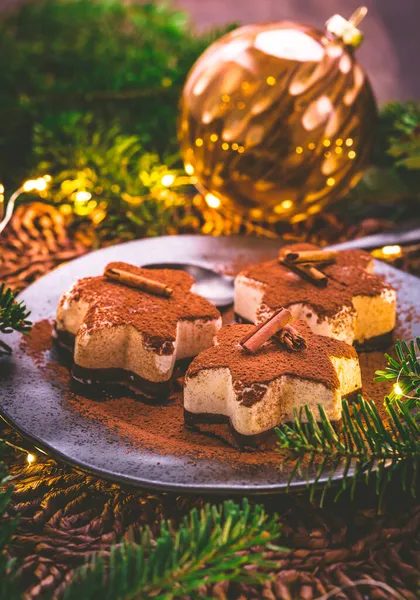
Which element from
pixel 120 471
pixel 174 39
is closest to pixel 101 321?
pixel 120 471

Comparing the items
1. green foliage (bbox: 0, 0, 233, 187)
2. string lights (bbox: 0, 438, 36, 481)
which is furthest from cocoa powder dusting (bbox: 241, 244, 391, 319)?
green foliage (bbox: 0, 0, 233, 187)

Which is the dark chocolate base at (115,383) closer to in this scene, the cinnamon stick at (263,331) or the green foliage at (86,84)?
the cinnamon stick at (263,331)

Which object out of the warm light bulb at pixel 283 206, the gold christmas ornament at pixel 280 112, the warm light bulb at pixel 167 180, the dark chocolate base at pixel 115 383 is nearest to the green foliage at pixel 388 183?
the gold christmas ornament at pixel 280 112

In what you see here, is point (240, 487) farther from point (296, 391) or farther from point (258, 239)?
point (258, 239)

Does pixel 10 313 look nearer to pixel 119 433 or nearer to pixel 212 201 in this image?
pixel 119 433

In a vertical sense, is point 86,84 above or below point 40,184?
above

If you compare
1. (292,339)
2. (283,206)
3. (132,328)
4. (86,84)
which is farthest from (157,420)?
(86,84)

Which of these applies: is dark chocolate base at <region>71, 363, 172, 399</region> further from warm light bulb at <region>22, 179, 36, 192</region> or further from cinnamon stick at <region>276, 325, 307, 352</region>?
warm light bulb at <region>22, 179, 36, 192</region>

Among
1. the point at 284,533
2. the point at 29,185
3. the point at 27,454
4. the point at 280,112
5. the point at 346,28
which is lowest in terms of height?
the point at 27,454
